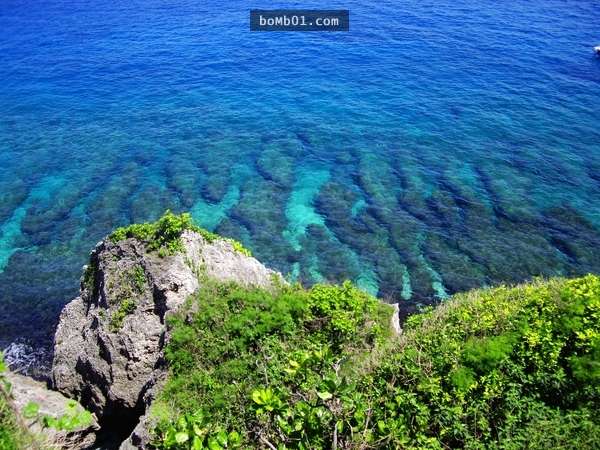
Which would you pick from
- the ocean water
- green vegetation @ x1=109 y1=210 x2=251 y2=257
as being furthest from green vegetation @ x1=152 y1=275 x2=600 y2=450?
the ocean water

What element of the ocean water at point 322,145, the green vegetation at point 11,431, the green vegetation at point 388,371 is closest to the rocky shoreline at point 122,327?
the green vegetation at point 388,371

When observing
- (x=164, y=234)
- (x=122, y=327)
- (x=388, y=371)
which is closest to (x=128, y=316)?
(x=122, y=327)

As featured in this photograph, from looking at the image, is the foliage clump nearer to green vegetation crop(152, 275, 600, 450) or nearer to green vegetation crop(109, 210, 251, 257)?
green vegetation crop(152, 275, 600, 450)

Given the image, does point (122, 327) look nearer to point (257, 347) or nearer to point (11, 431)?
point (257, 347)

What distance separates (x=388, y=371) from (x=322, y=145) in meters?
28.1

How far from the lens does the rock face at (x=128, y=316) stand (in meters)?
17.4

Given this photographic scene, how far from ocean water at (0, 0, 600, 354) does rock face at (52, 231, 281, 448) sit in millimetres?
5731

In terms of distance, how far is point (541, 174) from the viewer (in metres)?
35.5

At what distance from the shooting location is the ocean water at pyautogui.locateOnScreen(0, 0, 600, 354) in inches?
1132

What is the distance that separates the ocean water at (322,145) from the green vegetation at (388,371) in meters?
10.2

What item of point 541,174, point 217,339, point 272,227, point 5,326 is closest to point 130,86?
point 272,227

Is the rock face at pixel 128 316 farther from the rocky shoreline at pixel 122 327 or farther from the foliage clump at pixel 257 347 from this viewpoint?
the foliage clump at pixel 257 347

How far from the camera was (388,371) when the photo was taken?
44.7 feet

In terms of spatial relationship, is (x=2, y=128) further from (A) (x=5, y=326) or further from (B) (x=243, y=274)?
(B) (x=243, y=274)
